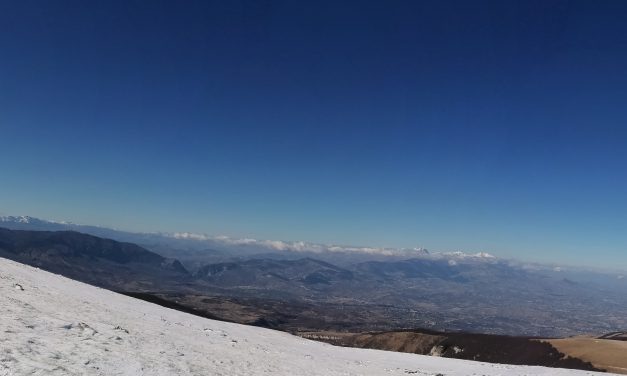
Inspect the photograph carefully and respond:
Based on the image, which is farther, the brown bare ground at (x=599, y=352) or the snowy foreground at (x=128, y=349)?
the brown bare ground at (x=599, y=352)

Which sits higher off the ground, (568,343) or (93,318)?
(93,318)

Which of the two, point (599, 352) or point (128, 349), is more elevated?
point (128, 349)

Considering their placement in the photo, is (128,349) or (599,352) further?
(599,352)

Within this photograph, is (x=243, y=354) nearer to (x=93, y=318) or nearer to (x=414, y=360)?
(x=93, y=318)

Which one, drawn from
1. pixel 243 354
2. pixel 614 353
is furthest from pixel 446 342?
pixel 243 354

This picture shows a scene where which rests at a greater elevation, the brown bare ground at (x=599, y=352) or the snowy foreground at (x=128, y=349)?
the snowy foreground at (x=128, y=349)

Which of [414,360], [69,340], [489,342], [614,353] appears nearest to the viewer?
[69,340]
